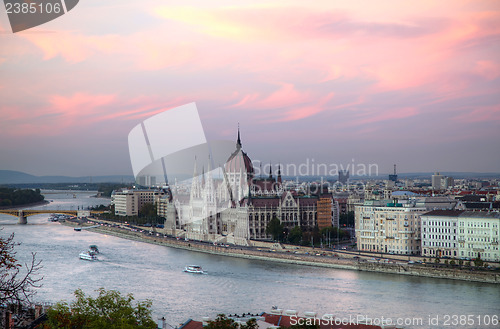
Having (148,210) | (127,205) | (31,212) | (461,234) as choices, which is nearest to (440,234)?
(461,234)

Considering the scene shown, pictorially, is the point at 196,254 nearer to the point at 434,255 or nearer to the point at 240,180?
the point at 240,180

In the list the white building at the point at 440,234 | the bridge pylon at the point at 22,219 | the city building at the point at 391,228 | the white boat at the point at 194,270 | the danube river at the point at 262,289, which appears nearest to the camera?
the danube river at the point at 262,289

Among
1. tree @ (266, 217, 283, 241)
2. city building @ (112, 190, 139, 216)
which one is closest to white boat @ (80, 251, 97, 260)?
tree @ (266, 217, 283, 241)

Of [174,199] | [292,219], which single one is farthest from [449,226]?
[174,199]

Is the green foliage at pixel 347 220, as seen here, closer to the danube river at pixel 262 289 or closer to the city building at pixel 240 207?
the city building at pixel 240 207

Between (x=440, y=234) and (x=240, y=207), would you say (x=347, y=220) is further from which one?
(x=440, y=234)

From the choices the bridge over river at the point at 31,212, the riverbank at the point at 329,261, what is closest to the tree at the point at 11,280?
the riverbank at the point at 329,261
